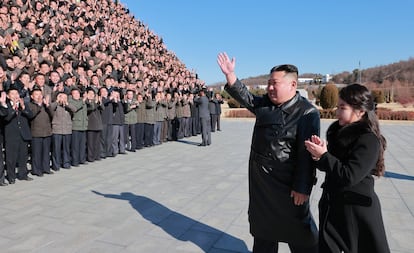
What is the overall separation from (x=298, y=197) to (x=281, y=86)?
2.78 feet

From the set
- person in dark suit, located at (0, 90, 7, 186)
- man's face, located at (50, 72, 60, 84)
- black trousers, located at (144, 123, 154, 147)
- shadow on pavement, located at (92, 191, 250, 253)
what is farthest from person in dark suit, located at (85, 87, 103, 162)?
shadow on pavement, located at (92, 191, 250, 253)

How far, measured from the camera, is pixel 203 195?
5.63 meters

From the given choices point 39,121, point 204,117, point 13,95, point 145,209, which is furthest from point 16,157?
point 204,117

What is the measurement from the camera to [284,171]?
2.59 meters

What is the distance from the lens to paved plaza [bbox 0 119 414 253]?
3.73 meters

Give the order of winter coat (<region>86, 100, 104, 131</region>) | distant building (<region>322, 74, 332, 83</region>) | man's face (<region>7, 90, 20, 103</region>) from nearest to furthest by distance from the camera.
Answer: man's face (<region>7, 90, 20, 103</region>), winter coat (<region>86, 100, 104, 131</region>), distant building (<region>322, 74, 332, 83</region>)

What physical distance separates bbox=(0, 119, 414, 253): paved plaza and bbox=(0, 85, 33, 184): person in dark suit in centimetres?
28

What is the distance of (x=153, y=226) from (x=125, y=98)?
620 cm

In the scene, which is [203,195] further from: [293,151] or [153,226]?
[293,151]

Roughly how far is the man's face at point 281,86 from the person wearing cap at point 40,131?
5750mm

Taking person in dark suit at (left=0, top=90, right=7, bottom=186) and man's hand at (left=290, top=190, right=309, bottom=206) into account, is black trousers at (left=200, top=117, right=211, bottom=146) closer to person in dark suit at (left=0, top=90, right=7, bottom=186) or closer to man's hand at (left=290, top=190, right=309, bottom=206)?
person in dark suit at (left=0, top=90, right=7, bottom=186)

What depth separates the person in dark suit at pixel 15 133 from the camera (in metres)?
6.26

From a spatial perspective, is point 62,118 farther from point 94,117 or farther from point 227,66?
point 227,66

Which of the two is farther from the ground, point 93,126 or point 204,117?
point 204,117
